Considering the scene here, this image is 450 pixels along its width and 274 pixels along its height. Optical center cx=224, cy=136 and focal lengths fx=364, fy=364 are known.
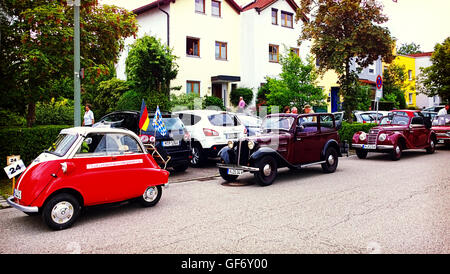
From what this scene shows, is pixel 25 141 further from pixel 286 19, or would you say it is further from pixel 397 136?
pixel 286 19

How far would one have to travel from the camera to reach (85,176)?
19.6 ft

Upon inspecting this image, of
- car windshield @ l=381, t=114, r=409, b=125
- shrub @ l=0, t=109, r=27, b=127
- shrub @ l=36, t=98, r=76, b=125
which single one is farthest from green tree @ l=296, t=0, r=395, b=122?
shrub @ l=36, t=98, r=76, b=125

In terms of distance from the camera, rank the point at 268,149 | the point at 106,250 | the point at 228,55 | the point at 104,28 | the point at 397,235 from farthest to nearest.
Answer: the point at 228,55 < the point at 104,28 < the point at 268,149 < the point at 397,235 < the point at 106,250

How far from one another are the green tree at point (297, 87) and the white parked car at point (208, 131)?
6.15m

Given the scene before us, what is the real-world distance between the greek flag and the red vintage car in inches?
530

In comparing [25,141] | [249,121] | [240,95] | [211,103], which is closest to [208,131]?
[25,141]

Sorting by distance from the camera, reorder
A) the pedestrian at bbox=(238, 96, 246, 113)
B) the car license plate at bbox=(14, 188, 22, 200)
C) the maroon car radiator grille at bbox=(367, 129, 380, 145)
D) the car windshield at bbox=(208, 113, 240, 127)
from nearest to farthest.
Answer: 1. the car license plate at bbox=(14, 188, 22, 200)
2. the car windshield at bbox=(208, 113, 240, 127)
3. the maroon car radiator grille at bbox=(367, 129, 380, 145)
4. the pedestrian at bbox=(238, 96, 246, 113)

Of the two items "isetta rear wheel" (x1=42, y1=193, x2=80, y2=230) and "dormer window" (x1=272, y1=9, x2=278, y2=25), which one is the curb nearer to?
"isetta rear wheel" (x1=42, y1=193, x2=80, y2=230)

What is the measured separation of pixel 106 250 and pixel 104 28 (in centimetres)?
833

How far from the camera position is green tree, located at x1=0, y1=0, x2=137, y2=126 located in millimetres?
9547

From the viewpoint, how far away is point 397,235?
5.06 m

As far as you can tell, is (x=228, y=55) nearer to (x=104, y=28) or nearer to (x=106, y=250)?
(x=104, y=28)
